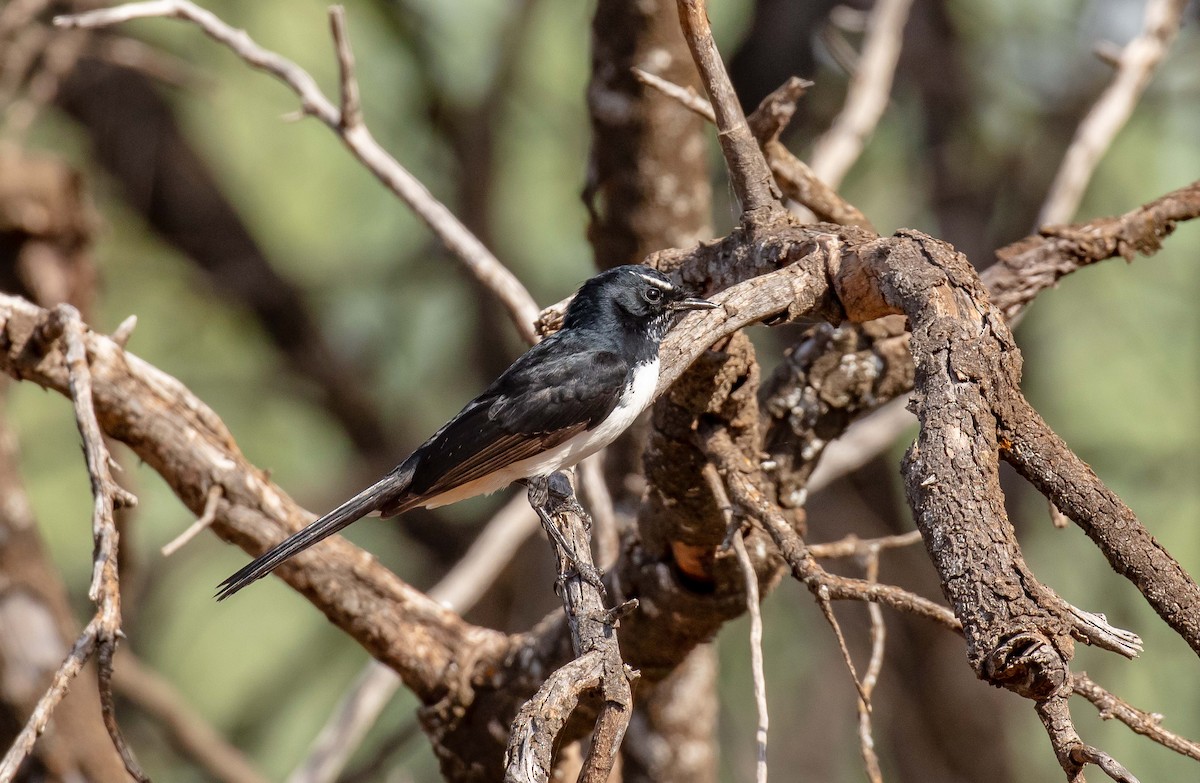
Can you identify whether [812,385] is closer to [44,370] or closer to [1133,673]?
[44,370]

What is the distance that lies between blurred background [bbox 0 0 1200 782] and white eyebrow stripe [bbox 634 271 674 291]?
2530mm

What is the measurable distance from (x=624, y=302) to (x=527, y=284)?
157 inches

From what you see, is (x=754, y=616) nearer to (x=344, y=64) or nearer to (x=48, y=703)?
(x=48, y=703)

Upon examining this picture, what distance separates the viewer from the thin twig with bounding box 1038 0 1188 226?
14.0 ft

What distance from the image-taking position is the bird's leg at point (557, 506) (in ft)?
8.68

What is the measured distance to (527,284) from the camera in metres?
7.28

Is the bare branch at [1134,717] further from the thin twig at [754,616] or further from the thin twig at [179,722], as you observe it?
the thin twig at [179,722]

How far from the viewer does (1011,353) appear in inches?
78.4

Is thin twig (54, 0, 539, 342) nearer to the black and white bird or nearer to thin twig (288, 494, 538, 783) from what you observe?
the black and white bird

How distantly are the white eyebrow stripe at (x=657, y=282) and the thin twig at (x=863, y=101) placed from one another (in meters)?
1.48

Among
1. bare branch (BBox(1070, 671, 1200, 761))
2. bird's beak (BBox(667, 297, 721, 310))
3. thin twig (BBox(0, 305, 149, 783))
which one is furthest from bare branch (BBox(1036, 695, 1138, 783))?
thin twig (BBox(0, 305, 149, 783))

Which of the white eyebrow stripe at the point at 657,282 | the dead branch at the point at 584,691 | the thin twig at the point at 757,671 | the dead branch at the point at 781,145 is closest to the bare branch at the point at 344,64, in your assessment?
the dead branch at the point at 781,145

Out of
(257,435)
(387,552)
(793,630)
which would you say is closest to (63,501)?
(257,435)

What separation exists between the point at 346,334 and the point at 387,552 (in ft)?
6.12
